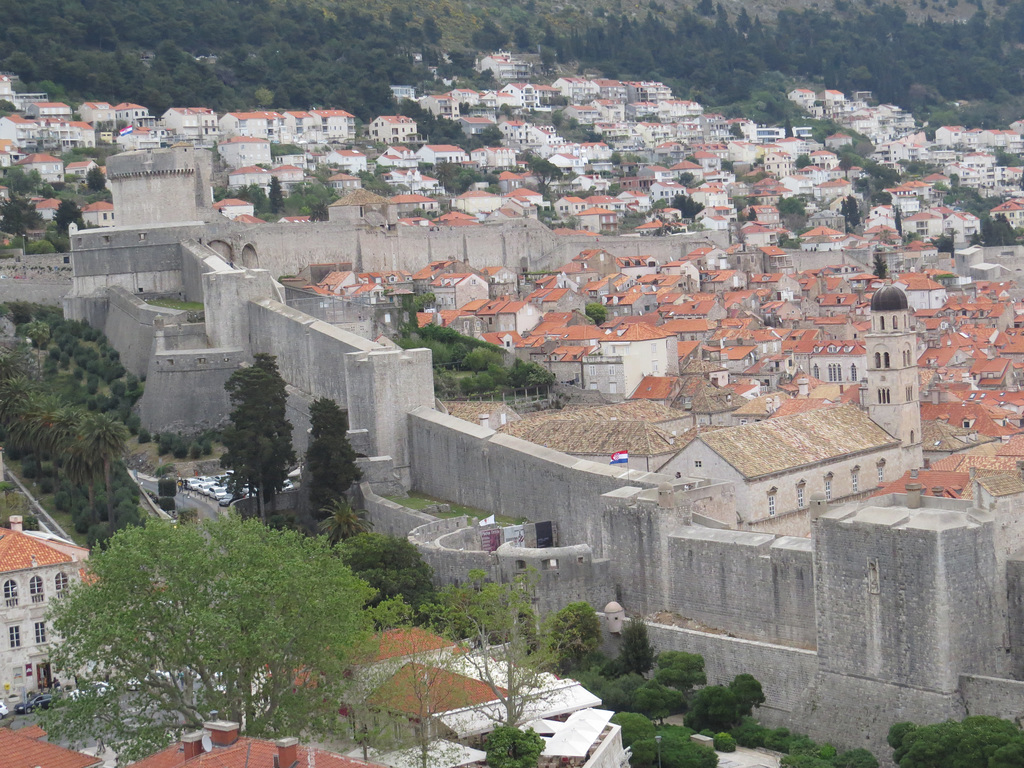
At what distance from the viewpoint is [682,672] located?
30.3 meters

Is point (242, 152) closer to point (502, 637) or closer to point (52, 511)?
point (52, 511)

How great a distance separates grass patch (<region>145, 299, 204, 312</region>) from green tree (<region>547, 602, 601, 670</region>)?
69.6 ft

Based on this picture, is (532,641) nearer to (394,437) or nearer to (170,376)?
(394,437)

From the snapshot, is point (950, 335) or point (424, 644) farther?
point (950, 335)

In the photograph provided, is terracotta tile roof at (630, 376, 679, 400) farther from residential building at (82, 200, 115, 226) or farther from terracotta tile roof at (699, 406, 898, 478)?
residential building at (82, 200, 115, 226)

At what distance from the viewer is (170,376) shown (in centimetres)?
4566

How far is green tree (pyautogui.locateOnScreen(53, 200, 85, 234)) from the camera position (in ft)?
215

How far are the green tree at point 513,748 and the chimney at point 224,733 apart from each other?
4942 millimetres

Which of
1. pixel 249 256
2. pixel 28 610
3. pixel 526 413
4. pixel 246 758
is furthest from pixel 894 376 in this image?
pixel 246 758

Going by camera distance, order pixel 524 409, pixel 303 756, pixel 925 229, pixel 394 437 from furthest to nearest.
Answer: pixel 925 229 < pixel 524 409 < pixel 394 437 < pixel 303 756

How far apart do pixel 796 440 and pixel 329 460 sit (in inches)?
416

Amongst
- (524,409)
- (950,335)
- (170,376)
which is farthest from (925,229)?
(170,376)

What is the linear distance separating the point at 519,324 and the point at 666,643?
31.7 meters

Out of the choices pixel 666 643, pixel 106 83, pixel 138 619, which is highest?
pixel 106 83
